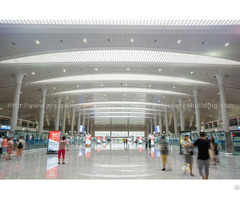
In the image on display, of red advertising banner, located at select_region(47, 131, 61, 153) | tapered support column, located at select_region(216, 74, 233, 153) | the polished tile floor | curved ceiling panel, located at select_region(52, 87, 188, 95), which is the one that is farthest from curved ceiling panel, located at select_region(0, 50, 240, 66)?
curved ceiling panel, located at select_region(52, 87, 188, 95)

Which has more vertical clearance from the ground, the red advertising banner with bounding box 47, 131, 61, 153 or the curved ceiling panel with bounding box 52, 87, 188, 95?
the curved ceiling panel with bounding box 52, 87, 188, 95

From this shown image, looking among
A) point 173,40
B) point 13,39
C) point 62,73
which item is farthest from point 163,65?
point 13,39

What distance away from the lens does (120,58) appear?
1595 centimetres

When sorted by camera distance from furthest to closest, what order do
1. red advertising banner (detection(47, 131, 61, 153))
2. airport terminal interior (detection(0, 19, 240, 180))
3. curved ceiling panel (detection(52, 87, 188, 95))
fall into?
curved ceiling panel (detection(52, 87, 188, 95))
red advertising banner (detection(47, 131, 61, 153))
airport terminal interior (detection(0, 19, 240, 180))

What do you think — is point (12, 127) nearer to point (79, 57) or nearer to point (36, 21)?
point (79, 57)

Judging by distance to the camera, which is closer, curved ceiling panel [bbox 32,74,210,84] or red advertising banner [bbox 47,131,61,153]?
red advertising banner [bbox 47,131,61,153]

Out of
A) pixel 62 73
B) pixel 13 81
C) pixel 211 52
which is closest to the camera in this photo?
pixel 211 52

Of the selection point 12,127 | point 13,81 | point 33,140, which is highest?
point 13,81

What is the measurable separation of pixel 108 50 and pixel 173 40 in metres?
5.34

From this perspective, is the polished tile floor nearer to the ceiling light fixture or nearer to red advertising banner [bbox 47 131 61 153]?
red advertising banner [bbox 47 131 61 153]

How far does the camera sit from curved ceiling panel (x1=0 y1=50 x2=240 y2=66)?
14984 millimetres

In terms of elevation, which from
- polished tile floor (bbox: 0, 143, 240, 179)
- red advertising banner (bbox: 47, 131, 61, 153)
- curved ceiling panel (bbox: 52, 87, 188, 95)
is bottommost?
polished tile floor (bbox: 0, 143, 240, 179)

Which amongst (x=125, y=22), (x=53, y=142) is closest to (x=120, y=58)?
(x=125, y=22)

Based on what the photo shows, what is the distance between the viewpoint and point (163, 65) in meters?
16.5
